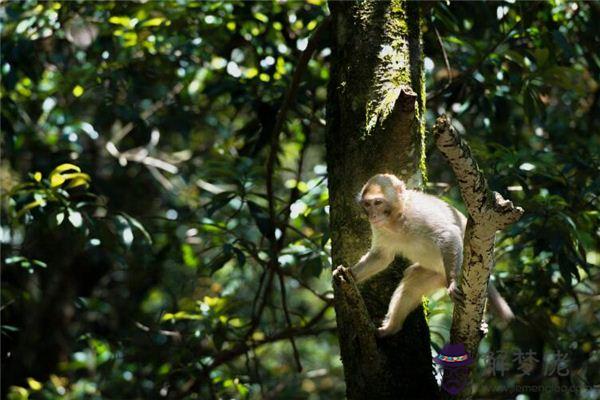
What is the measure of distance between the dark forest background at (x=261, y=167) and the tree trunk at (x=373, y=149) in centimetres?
20

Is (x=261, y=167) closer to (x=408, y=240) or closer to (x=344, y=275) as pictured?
(x=408, y=240)

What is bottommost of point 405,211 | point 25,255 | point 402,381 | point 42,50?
point 25,255

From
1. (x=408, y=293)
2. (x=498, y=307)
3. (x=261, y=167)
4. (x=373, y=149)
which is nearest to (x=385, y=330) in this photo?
(x=408, y=293)

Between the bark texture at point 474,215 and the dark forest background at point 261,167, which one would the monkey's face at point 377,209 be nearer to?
the dark forest background at point 261,167

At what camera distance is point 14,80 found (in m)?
6.39

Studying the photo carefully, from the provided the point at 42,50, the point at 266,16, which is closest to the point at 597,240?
the point at 266,16

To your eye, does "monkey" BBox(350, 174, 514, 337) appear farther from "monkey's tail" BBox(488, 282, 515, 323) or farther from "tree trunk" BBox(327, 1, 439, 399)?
"monkey's tail" BBox(488, 282, 515, 323)

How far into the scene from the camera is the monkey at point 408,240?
399 centimetres

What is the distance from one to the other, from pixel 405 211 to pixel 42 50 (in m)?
4.59

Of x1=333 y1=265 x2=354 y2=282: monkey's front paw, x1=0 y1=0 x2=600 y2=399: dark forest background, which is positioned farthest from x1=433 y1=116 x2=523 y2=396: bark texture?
x1=0 y1=0 x2=600 y2=399: dark forest background

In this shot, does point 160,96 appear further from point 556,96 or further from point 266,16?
point 556,96

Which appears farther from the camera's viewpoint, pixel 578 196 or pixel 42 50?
pixel 42 50

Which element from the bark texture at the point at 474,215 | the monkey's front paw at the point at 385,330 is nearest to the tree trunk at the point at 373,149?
the monkey's front paw at the point at 385,330

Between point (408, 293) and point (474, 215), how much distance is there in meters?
1.12
